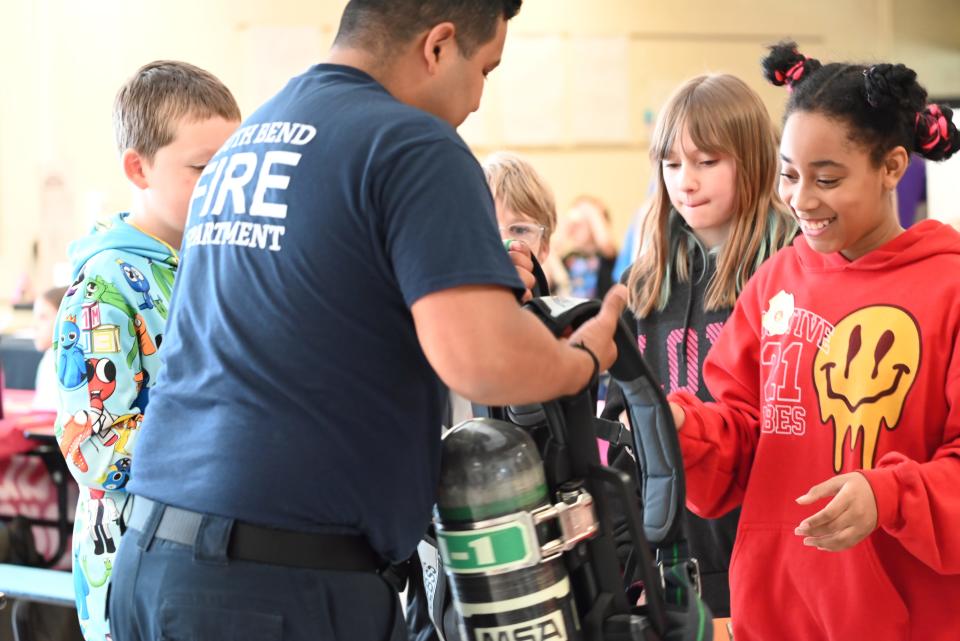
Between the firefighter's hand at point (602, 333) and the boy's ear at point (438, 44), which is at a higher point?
the boy's ear at point (438, 44)

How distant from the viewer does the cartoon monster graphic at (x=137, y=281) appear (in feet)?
6.93

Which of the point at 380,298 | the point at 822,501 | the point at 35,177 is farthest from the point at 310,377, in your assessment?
the point at 35,177

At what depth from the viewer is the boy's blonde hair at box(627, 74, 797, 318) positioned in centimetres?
259

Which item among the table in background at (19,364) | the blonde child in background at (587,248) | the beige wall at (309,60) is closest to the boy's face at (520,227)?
the table in background at (19,364)

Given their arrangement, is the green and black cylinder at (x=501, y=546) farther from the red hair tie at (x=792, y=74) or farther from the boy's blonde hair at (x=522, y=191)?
the boy's blonde hair at (x=522, y=191)

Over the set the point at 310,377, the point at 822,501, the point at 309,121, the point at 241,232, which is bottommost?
the point at 822,501

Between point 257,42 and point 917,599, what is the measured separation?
8756 millimetres

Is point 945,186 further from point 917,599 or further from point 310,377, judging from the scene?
point 310,377

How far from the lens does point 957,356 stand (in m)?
1.78

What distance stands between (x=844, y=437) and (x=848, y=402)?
0.06 m

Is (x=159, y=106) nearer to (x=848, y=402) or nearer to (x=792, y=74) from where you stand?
(x=792, y=74)

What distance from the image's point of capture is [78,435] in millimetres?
2049

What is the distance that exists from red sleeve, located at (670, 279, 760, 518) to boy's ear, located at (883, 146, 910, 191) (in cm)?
33

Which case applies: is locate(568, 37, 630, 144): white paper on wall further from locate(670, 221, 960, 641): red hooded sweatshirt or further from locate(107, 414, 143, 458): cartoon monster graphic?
locate(107, 414, 143, 458): cartoon monster graphic
